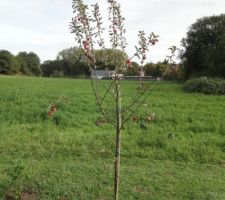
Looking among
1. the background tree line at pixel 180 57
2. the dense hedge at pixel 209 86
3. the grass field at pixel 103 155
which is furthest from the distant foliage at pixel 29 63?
the grass field at pixel 103 155

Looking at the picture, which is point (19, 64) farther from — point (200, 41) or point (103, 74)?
point (103, 74)

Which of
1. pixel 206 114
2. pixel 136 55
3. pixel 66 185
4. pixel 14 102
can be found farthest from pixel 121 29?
pixel 14 102

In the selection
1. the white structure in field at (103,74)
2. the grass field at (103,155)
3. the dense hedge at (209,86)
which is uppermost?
the white structure in field at (103,74)

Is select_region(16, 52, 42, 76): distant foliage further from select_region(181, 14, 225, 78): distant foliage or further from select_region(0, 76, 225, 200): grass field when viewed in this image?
select_region(0, 76, 225, 200): grass field

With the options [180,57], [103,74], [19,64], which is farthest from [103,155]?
[19,64]

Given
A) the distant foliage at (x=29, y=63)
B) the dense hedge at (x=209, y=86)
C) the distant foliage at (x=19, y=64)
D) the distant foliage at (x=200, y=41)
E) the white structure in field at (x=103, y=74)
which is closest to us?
the white structure in field at (x=103, y=74)

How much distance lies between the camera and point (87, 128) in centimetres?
991

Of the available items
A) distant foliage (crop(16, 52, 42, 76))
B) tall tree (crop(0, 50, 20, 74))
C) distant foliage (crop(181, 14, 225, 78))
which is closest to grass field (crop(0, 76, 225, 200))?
distant foliage (crop(181, 14, 225, 78))

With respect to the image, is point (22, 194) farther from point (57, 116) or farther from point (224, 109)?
point (224, 109)

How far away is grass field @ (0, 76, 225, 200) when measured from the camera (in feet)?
18.0

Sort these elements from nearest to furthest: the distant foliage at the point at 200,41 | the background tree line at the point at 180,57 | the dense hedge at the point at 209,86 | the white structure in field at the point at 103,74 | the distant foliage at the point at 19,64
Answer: the white structure in field at the point at 103,74 → the background tree line at the point at 180,57 → the dense hedge at the point at 209,86 → the distant foliage at the point at 200,41 → the distant foliage at the point at 19,64

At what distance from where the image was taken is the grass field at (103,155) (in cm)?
548

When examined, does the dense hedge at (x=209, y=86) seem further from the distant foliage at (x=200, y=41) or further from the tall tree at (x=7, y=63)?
the tall tree at (x=7, y=63)

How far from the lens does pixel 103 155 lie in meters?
7.31
